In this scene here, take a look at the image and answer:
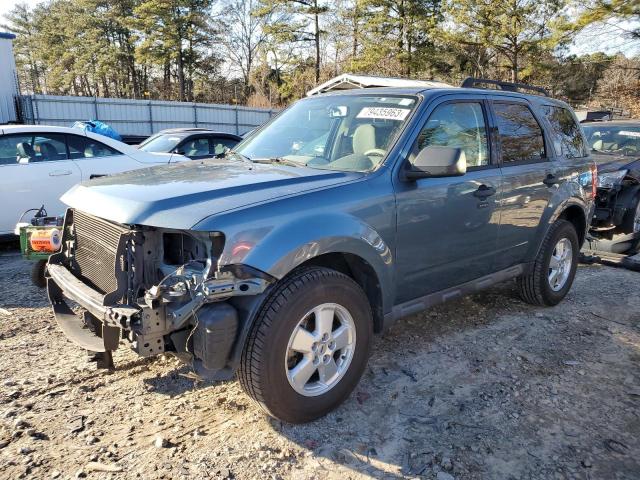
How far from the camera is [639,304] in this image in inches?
204

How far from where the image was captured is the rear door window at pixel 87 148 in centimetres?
675

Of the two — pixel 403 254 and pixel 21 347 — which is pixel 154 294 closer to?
pixel 403 254

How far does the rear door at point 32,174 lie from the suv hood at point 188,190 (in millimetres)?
3568

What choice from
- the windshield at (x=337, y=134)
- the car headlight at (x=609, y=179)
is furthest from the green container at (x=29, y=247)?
the car headlight at (x=609, y=179)

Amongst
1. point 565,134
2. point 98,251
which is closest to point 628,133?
point 565,134

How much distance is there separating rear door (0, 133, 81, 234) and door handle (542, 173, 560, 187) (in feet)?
18.3

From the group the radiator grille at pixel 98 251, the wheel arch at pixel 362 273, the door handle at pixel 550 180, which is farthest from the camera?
the door handle at pixel 550 180

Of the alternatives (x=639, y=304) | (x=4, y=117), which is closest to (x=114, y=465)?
(x=639, y=304)

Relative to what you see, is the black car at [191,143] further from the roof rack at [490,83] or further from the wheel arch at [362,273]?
the wheel arch at [362,273]

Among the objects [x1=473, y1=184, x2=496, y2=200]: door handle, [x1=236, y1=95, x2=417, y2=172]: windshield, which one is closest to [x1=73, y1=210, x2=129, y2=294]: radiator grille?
[x1=236, y1=95, x2=417, y2=172]: windshield

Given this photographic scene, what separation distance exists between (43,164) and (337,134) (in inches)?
180

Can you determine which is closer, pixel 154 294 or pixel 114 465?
pixel 154 294

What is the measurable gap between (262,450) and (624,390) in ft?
8.22

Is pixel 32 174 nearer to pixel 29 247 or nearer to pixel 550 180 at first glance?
pixel 29 247
